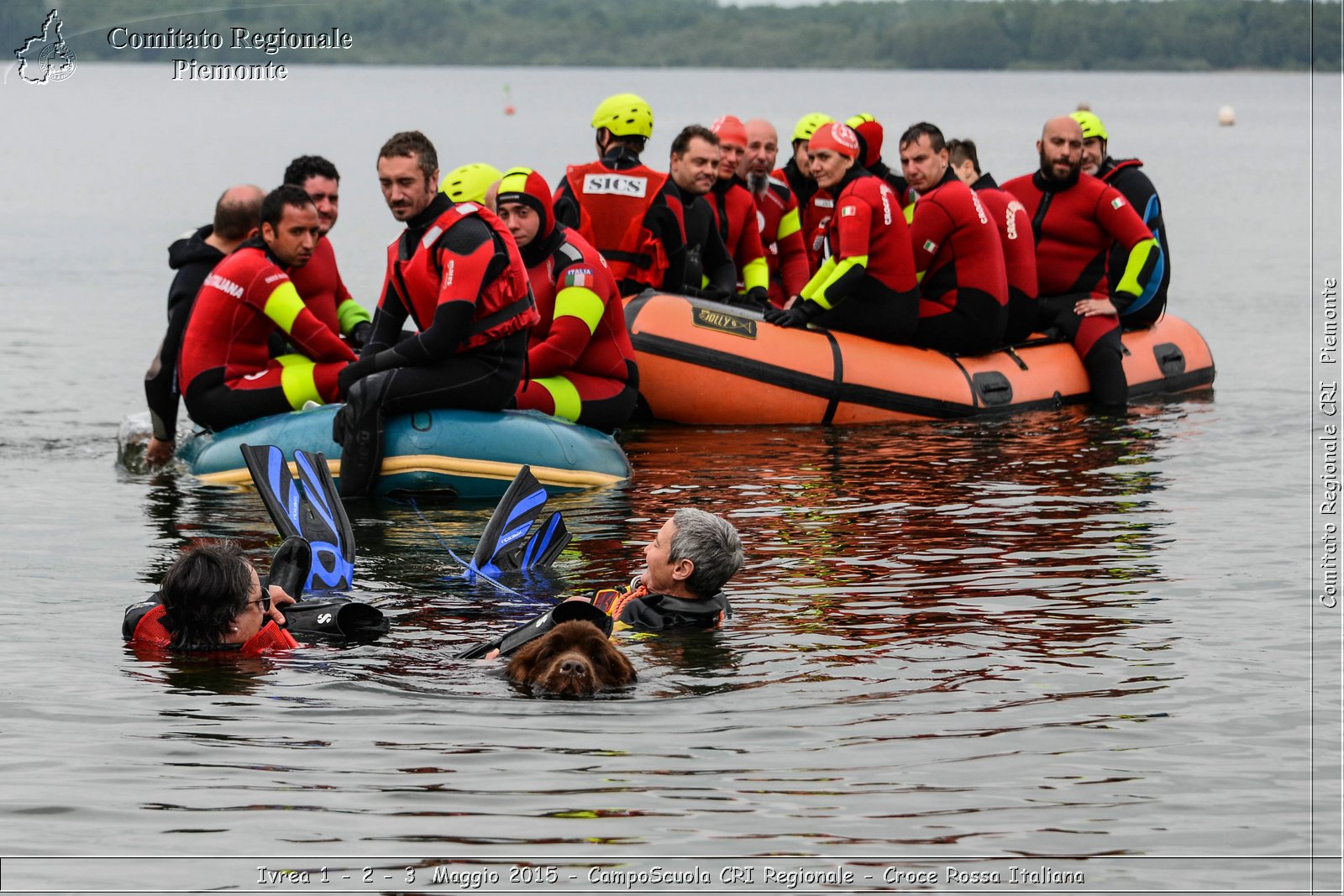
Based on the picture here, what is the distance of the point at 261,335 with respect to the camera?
9.66 meters

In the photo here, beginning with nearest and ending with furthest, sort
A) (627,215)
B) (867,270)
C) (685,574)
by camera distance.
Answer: (685,574)
(867,270)
(627,215)

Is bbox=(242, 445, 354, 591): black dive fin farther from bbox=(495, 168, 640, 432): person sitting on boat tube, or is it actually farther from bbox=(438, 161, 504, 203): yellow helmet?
bbox=(438, 161, 504, 203): yellow helmet

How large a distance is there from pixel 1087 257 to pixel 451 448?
5.73m

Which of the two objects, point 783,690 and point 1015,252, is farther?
point 1015,252

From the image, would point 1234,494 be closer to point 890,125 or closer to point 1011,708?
point 1011,708

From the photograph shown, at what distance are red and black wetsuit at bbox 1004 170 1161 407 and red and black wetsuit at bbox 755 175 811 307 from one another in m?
1.71

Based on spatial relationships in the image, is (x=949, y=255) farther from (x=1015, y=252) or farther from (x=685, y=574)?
(x=685, y=574)

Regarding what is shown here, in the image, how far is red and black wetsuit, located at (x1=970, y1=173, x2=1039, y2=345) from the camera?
1221cm

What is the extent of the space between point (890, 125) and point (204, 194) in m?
35.4

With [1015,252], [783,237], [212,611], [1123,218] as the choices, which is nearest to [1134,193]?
[1123,218]

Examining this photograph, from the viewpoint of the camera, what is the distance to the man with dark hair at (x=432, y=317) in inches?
348

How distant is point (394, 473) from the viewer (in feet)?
30.5

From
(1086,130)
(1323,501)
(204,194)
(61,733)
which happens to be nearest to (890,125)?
(204,194)

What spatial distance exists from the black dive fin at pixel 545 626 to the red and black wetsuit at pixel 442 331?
2863 millimetres
